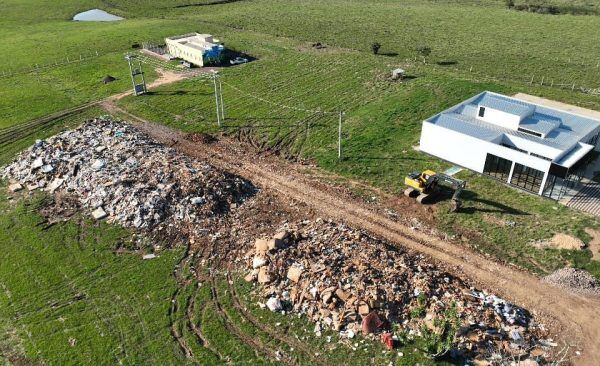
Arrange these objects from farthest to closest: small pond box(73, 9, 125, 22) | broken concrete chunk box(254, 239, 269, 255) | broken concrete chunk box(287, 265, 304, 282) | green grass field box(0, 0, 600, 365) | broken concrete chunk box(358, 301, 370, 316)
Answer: small pond box(73, 9, 125, 22) < broken concrete chunk box(254, 239, 269, 255) < broken concrete chunk box(287, 265, 304, 282) < green grass field box(0, 0, 600, 365) < broken concrete chunk box(358, 301, 370, 316)

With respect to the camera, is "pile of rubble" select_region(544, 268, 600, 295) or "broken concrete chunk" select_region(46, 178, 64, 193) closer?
"pile of rubble" select_region(544, 268, 600, 295)

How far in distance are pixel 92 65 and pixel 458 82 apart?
59.1 meters

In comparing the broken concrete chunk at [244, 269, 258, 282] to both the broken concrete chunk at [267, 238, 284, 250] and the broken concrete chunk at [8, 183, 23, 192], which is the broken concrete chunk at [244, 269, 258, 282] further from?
the broken concrete chunk at [8, 183, 23, 192]

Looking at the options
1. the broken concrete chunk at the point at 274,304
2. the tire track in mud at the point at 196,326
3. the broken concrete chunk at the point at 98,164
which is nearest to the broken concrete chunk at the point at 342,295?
the broken concrete chunk at the point at 274,304

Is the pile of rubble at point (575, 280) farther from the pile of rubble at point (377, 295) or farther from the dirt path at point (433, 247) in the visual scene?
the pile of rubble at point (377, 295)

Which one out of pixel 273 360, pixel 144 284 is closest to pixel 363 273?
pixel 273 360

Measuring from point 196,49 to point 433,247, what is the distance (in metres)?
54.6

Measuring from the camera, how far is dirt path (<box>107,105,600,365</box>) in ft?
92.9

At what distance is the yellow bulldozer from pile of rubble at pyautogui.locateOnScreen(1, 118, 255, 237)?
1426 centimetres

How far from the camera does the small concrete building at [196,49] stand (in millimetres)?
74125

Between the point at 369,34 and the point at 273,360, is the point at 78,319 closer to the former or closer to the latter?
the point at 273,360

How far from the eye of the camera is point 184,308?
3025cm

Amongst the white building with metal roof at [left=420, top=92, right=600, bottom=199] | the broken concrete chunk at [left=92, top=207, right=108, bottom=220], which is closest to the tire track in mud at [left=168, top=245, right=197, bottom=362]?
the broken concrete chunk at [left=92, top=207, right=108, bottom=220]

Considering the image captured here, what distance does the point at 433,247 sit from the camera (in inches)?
1378
